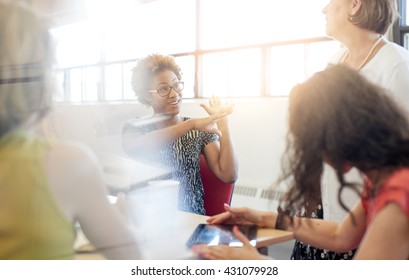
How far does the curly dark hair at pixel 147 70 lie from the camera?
1.09 meters

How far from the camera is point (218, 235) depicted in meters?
1.00

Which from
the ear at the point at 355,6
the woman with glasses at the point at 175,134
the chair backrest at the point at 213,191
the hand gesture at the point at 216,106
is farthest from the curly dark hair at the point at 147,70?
the ear at the point at 355,6

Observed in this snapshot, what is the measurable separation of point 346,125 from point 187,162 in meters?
0.48

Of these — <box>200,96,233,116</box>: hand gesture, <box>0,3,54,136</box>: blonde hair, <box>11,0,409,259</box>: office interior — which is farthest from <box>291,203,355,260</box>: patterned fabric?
<box>0,3,54,136</box>: blonde hair

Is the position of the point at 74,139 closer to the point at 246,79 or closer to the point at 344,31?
the point at 246,79

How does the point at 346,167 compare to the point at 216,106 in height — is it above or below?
below

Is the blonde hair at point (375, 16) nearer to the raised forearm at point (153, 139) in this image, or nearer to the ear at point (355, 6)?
the ear at point (355, 6)

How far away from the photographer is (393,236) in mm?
729

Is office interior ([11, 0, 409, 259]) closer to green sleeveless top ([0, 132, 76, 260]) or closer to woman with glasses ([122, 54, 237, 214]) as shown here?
woman with glasses ([122, 54, 237, 214])

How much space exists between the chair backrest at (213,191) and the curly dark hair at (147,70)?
250 mm

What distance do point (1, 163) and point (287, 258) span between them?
0.69 metres

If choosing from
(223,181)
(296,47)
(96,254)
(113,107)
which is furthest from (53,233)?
(296,47)

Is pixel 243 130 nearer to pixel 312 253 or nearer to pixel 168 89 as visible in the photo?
pixel 168 89

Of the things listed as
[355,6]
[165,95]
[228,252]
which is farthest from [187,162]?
[355,6]
